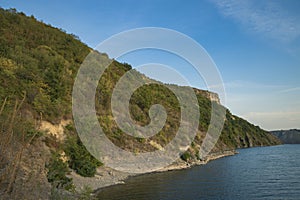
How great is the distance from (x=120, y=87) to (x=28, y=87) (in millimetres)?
22480

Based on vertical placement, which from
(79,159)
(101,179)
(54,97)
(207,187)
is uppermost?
(54,97)

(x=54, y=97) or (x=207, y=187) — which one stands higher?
(x=54, y=97)

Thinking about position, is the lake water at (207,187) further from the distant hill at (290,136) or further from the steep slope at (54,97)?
the distant hill at (290,136)

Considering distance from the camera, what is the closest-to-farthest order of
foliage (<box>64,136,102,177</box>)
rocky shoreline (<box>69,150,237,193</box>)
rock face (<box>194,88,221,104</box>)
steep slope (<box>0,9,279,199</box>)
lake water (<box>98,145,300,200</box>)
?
lake water (<box>98,145,300,200</box>)
rocky shoreline (<box>69,150,237,193</box>)
steep slope (<box>0,9,279,199</box>)
foliage (<box>64,136,102,177</box>)
rock face (<box>194,88,221,104</box>)

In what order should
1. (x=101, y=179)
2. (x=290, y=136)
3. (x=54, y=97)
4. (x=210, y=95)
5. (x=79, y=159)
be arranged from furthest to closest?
(x=290, y=136), (x=210, y=95), (x=54, y=97), (x=79, y=159), (x=101, y=179)

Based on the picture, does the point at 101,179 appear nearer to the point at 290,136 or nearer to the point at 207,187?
the point at 207,187

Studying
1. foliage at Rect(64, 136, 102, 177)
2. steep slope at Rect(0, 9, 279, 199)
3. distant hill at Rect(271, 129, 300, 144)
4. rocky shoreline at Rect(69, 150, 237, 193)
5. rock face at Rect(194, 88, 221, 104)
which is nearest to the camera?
rocky shoreline at Rect(69, 150, 237, 193)

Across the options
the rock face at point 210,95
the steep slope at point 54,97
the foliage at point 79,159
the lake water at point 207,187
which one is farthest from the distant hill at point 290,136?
the foliage at point 79,159

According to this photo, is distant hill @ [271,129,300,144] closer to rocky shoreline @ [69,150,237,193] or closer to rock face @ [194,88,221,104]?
rock face @ [194,88,221,104]

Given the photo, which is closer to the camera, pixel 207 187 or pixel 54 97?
pixel 207 187

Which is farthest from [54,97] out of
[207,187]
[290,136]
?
[290,136]

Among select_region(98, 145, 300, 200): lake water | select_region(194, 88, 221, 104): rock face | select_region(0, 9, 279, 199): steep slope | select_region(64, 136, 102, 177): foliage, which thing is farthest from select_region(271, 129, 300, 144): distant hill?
select_region(64, 136, 102, 177): foliage

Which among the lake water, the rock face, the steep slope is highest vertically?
the rock face

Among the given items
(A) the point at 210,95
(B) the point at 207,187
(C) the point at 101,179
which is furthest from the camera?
(A) the point at 210,95
